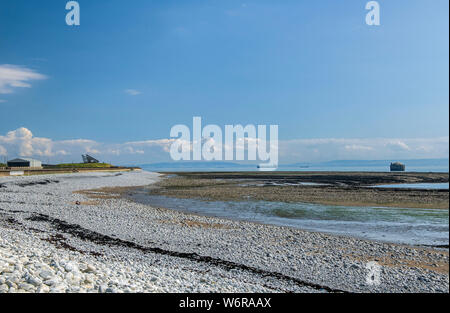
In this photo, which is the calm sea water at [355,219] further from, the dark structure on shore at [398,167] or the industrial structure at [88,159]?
the dark structure on shore at [398,167]

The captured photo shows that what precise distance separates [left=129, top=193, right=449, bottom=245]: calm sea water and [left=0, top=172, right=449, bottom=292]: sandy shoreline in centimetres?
266

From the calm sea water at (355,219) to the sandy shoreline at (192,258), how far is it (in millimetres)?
2657

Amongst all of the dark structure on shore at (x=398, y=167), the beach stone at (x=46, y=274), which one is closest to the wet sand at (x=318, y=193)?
the beach stone at (x=46, y=274)

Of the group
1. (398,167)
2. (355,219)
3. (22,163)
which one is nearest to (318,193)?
(355,219)

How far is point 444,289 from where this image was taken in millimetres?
11273

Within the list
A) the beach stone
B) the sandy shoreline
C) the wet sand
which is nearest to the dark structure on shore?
the wet sand

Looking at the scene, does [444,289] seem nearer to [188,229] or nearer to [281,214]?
[188,229]

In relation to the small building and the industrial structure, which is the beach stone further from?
the industrial structure

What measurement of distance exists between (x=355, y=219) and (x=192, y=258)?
16300mm

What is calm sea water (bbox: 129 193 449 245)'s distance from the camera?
65.1 ft

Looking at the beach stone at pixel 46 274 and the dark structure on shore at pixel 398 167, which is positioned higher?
the beach stone at pixel 46 274

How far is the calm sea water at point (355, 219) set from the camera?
1983 cm
